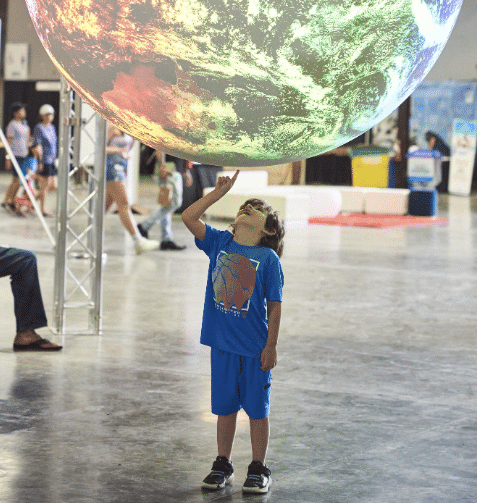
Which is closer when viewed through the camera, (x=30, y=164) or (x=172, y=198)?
(x=172, y=198)

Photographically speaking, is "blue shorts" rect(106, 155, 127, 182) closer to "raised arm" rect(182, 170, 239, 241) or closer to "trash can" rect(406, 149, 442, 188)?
"raised arm" rect(182, 170, 239, 241)

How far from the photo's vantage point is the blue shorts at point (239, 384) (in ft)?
11.7

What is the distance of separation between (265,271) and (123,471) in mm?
1060

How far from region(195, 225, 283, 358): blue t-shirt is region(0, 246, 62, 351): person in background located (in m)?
2.38

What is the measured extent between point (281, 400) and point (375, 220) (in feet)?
35.9

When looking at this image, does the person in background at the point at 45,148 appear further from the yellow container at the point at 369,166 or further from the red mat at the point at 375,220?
the yellow container at the point at 369,166

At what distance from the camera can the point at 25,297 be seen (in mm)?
5742

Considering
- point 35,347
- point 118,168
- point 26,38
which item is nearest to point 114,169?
point 118,168

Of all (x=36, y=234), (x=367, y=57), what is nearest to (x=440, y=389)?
(x=367, y=57)

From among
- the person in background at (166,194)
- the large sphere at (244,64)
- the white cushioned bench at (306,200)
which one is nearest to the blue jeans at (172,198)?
the person in background at (166,194)

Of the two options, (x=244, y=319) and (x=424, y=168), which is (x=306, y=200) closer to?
(x=424, y=168)

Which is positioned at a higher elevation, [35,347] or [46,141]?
[46,141]

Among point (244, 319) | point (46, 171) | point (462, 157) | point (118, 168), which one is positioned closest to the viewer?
point (244, 319)

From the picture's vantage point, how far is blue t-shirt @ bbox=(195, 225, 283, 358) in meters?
3.53
